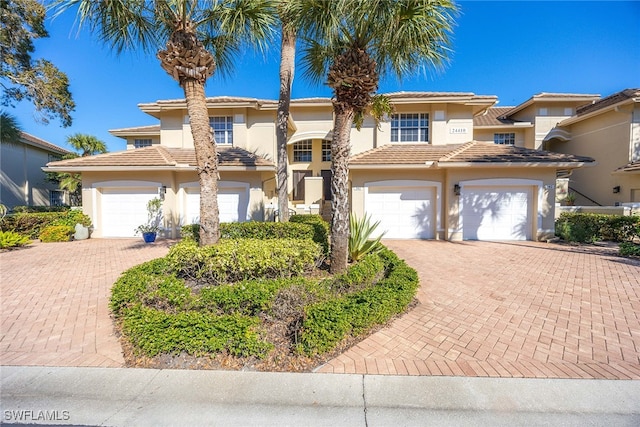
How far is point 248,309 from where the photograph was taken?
4285mm

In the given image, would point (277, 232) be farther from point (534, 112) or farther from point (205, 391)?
point (534, 112)

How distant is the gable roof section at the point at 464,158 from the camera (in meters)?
11.3

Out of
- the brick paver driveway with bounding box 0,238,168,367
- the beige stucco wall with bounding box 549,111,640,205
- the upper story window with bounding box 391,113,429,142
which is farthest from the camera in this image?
the beige stucco wall with bounding box 549,111,640,205

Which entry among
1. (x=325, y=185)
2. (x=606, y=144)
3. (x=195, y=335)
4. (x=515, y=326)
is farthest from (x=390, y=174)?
(x=606, y=144)

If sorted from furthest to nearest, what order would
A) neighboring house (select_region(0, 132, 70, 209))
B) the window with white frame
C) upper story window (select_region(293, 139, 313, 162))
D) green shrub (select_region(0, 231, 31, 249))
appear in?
1. the window with white frame
2. upper story window (select_region(293, 139, 313, 162))
3. neighboring house (select_region(0, 132, 70, 209))
4. green shrub (select_region(0, 231, 31, 249))

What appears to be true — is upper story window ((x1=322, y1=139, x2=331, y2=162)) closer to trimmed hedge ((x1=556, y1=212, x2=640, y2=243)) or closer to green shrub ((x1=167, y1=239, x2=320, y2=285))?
trimmed hedge ((x1=556, y1=212, x2=640, y2=243))

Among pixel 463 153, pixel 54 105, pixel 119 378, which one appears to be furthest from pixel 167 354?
pixel 54 105

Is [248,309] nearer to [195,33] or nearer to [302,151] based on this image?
[195,33]

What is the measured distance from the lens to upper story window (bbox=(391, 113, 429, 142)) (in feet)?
48.6

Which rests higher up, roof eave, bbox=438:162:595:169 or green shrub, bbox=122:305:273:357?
roof eave, bbox=438:162:595:169

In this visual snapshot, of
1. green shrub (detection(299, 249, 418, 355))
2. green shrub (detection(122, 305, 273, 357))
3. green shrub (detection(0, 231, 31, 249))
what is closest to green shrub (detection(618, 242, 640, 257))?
green shrub (detection(299, 249, 418, 355))

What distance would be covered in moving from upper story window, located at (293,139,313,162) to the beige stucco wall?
18772mm

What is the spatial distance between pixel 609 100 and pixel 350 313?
79.4 ft

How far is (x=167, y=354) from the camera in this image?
11.7 feet
